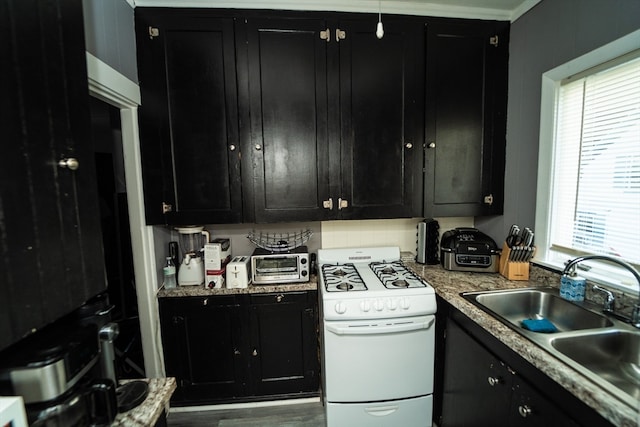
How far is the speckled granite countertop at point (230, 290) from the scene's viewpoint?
5.96 ft

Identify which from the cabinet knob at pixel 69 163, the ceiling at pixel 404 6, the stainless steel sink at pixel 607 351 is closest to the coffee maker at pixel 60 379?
the cabinet knob at pixel 69 163

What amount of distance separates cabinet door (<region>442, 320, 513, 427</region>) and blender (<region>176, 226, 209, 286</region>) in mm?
1612

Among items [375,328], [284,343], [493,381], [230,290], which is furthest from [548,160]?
[230,290]

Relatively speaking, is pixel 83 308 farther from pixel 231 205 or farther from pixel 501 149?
pixel 501 149

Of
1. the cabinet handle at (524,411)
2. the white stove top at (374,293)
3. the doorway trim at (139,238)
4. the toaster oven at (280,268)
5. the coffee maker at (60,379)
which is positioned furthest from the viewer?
the toaster oven at (280,268)

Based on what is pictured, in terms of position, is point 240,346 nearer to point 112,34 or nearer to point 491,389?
point 491,389

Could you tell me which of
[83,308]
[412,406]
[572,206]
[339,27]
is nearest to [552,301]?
[572,206]

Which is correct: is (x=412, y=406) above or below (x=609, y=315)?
below

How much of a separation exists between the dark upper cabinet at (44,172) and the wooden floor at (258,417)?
145 cm

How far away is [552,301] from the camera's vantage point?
4.83 ft

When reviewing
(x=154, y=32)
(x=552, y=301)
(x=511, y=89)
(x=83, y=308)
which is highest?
(x=154, y=32)

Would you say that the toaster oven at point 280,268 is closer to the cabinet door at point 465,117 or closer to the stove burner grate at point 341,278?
the stove burner grate at point 341,278

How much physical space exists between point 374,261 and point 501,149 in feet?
3.89

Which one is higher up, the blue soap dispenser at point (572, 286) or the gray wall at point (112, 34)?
the gray wall at point (112, 34)
